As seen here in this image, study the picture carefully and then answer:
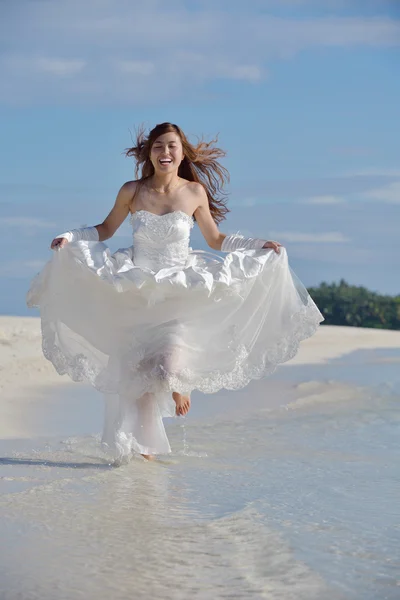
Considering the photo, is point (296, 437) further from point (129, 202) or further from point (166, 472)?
point (129, 202)

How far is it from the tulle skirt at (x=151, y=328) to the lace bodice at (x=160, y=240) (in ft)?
0.35

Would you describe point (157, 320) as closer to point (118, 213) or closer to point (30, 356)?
point (118, 213)

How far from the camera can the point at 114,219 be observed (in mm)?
6719

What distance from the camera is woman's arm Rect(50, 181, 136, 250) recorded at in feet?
21.6

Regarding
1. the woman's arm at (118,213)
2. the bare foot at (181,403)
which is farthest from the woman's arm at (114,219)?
the bare foot at (181,403)

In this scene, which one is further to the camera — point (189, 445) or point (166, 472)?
point (189, 445)

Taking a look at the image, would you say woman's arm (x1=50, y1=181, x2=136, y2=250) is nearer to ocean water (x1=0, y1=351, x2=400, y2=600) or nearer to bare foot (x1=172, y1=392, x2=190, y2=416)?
bare foot (x1=172, y1=392, x2=190, y2=416)

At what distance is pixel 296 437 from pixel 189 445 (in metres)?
1.12

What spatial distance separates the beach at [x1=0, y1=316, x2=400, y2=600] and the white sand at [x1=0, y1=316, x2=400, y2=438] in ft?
0.25

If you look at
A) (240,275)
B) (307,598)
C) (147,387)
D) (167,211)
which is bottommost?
(307,598)

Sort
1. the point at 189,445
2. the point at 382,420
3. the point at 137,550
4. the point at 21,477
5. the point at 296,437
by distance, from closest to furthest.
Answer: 1. the point at 137,550
2. the point at 21,477
3. the point at 189,445
4. the point at 296,437
5. the point at 382,420

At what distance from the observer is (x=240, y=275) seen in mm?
6289

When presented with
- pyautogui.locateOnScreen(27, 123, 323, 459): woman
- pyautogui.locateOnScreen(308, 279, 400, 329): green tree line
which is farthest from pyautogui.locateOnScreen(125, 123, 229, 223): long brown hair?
pyautogui.locateOnScreen(308, 279, 400, 329): green tree line

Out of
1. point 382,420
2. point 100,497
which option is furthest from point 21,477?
point 382,420
